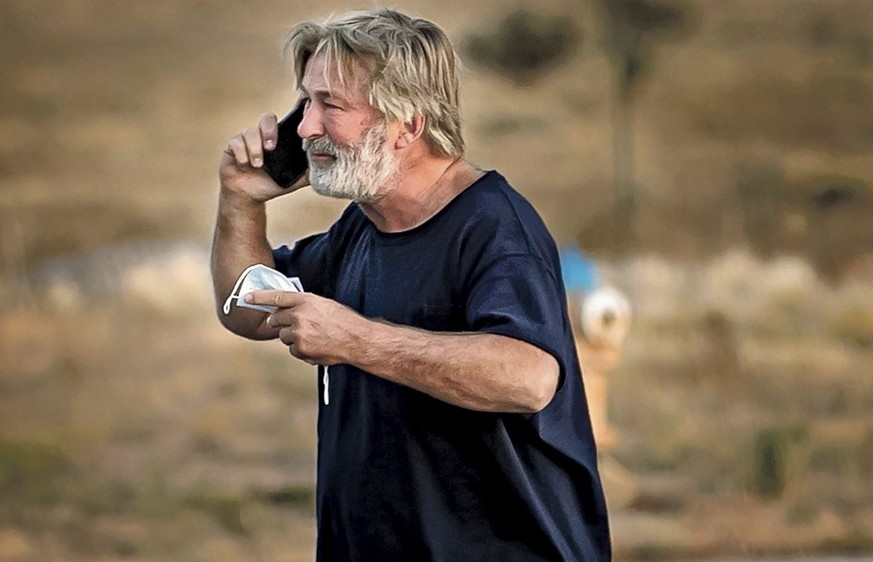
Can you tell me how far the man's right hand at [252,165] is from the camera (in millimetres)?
3227

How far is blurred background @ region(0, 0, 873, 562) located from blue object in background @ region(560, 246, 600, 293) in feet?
0.05

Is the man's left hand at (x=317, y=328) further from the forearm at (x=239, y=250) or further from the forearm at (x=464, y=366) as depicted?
the forearm at (x=239, y=250)

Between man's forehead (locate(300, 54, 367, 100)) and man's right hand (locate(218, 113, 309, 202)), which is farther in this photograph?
man's right hand (locate(218, 113, 309, 202))

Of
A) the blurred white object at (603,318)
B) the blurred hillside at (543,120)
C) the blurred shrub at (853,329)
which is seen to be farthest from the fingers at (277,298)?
the blurred shrub at (853,329)

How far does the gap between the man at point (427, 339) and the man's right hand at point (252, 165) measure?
22cm

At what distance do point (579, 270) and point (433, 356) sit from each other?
425 cm

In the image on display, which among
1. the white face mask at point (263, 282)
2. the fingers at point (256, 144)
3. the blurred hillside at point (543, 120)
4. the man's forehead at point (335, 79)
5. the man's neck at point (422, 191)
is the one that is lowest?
the white face mask at point (263, 282)

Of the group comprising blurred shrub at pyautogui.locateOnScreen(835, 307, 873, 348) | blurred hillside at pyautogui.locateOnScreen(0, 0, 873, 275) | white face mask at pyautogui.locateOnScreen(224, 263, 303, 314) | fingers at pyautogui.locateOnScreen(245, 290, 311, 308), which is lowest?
fingers at pyautogui.locateOnScreen(245, 290, 311, 308)

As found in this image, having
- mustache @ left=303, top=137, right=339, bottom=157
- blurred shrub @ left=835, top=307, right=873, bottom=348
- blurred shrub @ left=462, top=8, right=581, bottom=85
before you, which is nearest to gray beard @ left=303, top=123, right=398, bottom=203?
mustache @ left=303, top=137, right=339, bottom=157

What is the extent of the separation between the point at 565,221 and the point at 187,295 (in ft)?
5.61

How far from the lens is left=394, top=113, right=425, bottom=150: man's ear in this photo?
2.97 m

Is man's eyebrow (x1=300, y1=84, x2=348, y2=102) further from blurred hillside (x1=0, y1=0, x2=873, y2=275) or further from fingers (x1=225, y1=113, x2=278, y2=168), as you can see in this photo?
blurred hillside (x1=0, y1=0, x2=873, y2=275)

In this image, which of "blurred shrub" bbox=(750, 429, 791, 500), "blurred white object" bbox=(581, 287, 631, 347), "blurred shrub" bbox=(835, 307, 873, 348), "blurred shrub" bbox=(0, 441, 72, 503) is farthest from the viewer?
"blurred shrub" bbox=(835, 307, 873, 348)

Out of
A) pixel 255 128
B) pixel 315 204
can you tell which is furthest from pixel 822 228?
pixel 255 128
